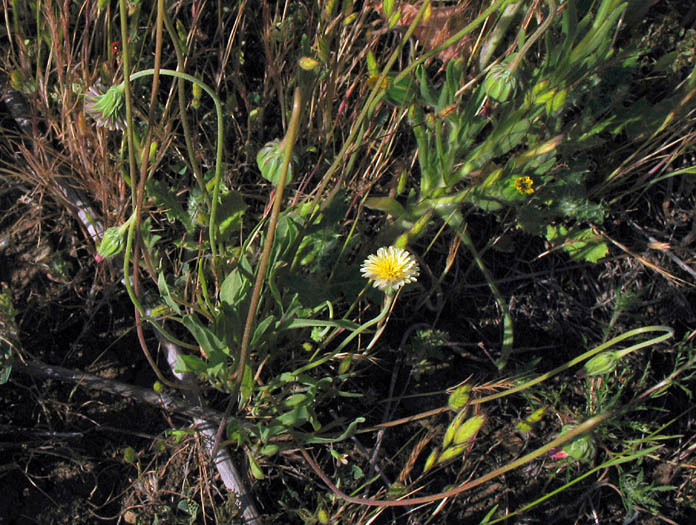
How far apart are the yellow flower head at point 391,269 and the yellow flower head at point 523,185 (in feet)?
1.26

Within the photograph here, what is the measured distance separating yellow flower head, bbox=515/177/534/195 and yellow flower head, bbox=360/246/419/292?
0.38 m

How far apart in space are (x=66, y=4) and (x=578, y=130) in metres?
1.19

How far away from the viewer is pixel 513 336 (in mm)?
1516

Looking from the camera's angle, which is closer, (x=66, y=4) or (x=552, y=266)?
(x=66, y=4)

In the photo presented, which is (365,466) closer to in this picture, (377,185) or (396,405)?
(396,405)

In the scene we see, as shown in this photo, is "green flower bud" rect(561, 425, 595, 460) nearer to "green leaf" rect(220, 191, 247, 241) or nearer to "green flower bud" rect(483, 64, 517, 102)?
"green flower bud" rect(483, 64, 517, 102)

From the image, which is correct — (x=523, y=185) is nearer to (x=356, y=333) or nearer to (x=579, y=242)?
(x=579, y=242)

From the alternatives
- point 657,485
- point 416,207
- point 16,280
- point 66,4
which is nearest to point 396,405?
point 416,207

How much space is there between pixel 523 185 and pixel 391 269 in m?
0.44

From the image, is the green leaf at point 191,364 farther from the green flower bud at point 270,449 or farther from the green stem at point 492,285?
the green stem at point 492,285

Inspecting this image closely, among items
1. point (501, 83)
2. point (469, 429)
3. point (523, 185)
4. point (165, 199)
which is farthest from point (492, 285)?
point (165, 199)

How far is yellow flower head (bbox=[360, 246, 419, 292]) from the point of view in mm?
1058

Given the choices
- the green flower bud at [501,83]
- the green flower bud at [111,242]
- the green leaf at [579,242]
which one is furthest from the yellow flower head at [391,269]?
the green leaf at [579,242]

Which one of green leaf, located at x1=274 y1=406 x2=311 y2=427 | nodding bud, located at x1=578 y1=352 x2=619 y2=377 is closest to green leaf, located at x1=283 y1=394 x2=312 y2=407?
green leaf, located at x1=274 y1=406 x2=311 y2=427
